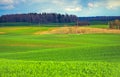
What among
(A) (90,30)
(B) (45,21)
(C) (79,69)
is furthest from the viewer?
(B) (45,21)

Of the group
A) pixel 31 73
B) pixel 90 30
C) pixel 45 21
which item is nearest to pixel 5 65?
pixel 31 73

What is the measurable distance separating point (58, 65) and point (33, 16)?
599 feet

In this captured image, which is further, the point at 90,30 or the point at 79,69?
the point at 90,30

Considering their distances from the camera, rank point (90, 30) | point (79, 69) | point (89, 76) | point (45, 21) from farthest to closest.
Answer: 1. point (45, 21)
2. point (90, 30)
3. point (79, 69)
4. point (89, 76)

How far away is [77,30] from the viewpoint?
83938 millimetres

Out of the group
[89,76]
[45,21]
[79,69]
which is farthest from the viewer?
[45,21]

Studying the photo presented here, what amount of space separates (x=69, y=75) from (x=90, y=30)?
66.9 m

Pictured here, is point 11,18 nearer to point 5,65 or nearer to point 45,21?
point 45,21

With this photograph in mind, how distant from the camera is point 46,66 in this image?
17312 millimetres

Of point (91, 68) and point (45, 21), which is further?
point (45, 21)

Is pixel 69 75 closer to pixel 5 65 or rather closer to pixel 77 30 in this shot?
pixel 5 65

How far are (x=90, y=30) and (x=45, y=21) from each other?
118350 mm

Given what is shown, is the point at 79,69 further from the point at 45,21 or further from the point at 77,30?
the point at 45,21

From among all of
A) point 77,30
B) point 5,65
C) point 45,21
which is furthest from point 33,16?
point 5,65
